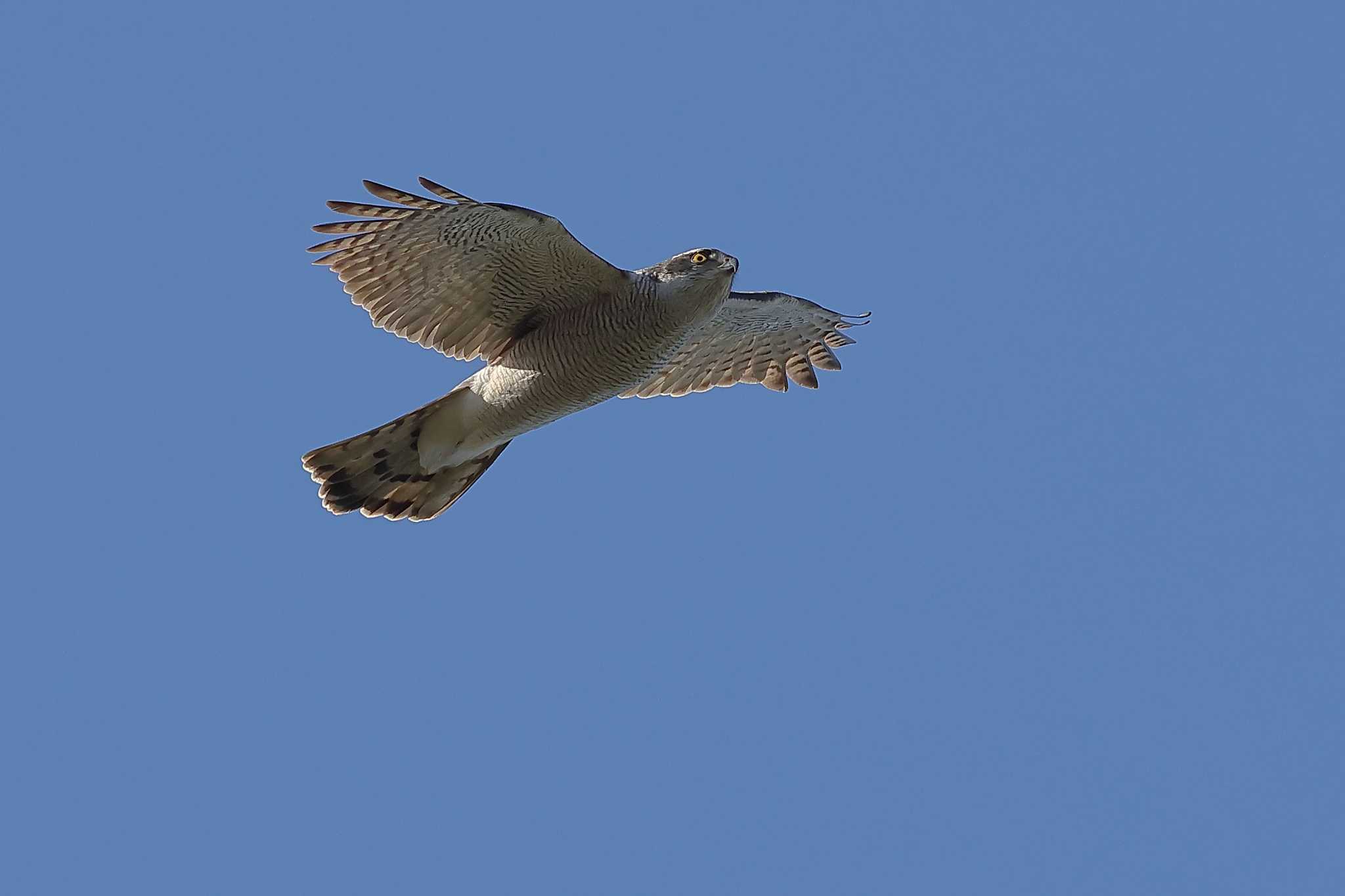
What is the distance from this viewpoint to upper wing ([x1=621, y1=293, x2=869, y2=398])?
11898 mm

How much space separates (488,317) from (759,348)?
256cm

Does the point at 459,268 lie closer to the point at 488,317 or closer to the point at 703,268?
the point at 488,317

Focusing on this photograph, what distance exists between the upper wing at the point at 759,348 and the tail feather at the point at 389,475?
142 centimetres

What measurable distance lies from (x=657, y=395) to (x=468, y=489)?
1.61 meters

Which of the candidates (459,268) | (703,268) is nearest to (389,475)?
(459,268)

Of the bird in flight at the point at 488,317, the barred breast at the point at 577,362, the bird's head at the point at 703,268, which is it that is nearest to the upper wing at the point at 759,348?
the bird in flight at the point at 488,317

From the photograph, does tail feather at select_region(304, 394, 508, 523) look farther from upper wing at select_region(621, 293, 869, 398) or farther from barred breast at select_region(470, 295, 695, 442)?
upper wing at select_region(621, 293, 869, 398)

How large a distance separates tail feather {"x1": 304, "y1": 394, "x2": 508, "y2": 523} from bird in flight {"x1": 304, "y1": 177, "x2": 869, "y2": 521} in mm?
10

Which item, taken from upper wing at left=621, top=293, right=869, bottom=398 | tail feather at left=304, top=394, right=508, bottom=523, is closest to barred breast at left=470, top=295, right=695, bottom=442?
tail feather at left=304, top=394, right=508, bottom=523

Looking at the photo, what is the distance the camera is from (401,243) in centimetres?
1024

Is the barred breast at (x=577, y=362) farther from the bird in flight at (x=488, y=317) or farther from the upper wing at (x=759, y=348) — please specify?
the upper wing at (x=759, y=348)

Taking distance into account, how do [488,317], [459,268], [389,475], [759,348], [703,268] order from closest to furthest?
[703,268], [459,268], [488,317], [389,475], [759,348]

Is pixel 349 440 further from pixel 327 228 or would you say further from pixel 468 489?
pixel 327 228

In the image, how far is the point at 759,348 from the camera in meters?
12.5
